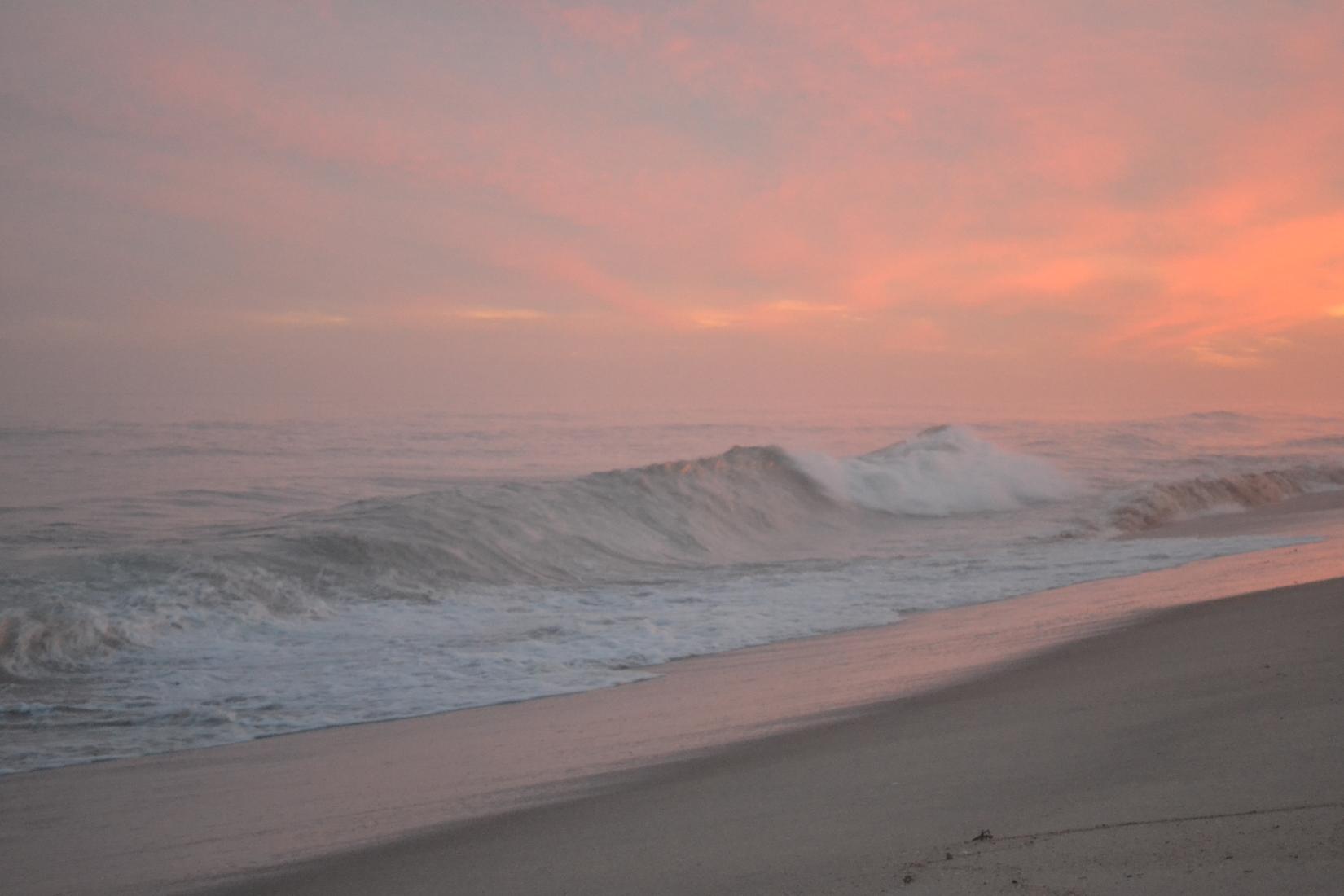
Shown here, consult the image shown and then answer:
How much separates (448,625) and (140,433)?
19.0 metres

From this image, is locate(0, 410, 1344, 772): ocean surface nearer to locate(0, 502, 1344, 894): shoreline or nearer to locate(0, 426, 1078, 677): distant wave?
locate(0, 426, 1078, 677): distant wave

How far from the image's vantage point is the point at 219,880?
10.7 feet

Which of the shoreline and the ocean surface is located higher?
the ocean surface

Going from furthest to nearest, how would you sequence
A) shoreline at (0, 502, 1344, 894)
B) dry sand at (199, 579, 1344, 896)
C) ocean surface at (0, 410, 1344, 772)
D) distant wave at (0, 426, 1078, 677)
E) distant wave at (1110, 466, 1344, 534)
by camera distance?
1. distant wave at (1110, 466, 1344, 534)
2. distant wave at (0, 426, 1078, 677)
3. ocean surface at (0, 410, 1344, 772)
4. shoreline at (0, 502, 1344, 894)
5. dry sand at (199, 579, 1344, 896)

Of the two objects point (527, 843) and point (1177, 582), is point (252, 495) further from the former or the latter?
point (527, 843)

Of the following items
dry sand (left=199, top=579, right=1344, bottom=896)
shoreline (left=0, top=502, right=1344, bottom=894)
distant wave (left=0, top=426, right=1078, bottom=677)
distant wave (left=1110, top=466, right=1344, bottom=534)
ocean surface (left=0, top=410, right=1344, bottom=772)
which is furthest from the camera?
distant wave (left=1110, top=466, right=1344, bottom=534)

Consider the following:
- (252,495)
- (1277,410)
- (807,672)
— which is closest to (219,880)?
(807,672)

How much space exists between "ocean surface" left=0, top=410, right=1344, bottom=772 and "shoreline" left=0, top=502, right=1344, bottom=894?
15.4 inches

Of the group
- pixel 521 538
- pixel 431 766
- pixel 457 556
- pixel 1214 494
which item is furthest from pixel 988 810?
pixel 1214 494

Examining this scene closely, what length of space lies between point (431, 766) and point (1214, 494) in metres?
17.4

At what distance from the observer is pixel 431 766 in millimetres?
4512

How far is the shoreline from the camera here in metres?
3.60

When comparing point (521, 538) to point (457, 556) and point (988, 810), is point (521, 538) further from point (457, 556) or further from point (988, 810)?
point (988, 810)

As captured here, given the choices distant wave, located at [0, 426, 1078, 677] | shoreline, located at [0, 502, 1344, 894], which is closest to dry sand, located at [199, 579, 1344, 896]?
shoreline, located at [0, 502, 1344, 894]
